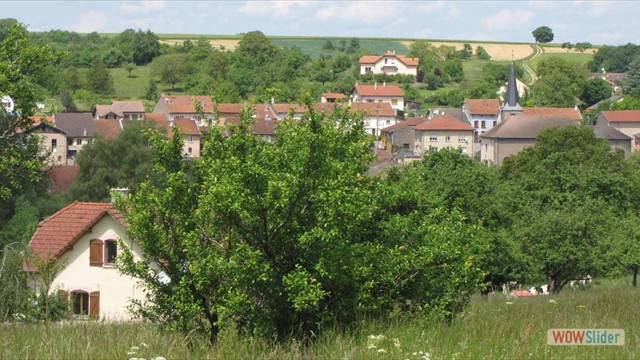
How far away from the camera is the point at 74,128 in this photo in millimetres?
90750

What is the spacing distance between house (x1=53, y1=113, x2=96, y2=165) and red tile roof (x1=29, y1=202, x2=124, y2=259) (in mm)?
62572

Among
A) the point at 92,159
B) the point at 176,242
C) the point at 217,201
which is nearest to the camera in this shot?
the point at 217,201

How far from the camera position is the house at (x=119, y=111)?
106 metres

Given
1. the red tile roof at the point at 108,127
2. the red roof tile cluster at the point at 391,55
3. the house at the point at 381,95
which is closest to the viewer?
the red tile roof at the point at 108,127

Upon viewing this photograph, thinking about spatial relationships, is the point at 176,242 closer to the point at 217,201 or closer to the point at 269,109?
the point at 217,201

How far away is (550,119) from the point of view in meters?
90.9

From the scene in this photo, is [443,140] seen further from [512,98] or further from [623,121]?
[623,121]

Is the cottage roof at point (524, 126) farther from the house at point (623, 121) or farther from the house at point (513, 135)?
the house at point (623, 121)

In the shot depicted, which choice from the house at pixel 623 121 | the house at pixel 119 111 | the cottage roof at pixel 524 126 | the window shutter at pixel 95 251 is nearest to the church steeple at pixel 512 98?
the house at pixel 623 121

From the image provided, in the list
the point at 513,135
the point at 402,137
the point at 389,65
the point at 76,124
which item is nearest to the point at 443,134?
the point at 402,137

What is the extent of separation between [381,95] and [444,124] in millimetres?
30824

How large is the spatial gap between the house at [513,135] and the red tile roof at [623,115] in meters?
20.2

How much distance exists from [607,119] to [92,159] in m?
67.6

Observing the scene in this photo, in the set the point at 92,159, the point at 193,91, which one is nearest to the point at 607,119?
the point at 193,91
